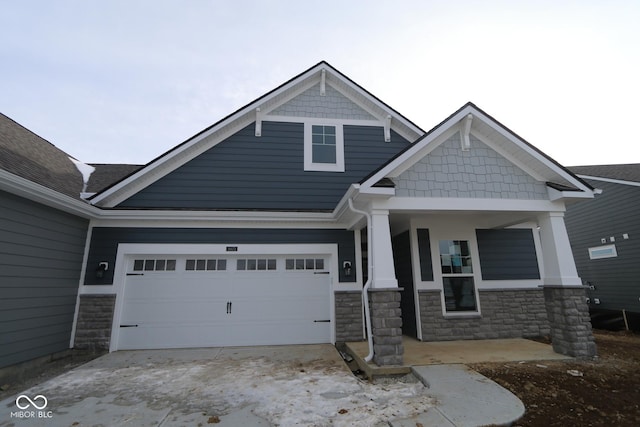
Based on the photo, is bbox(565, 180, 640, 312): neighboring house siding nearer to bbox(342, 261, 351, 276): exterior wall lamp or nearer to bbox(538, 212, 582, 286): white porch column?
bbox(538, 212, 582, 286): white porch column

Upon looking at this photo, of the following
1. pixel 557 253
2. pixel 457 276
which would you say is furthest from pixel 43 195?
pixel 557 253

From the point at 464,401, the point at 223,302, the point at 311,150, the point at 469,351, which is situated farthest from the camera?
the point at 311,150

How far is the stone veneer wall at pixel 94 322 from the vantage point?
6293 mm

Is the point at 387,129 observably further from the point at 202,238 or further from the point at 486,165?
the point at 202,238

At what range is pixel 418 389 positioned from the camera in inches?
158

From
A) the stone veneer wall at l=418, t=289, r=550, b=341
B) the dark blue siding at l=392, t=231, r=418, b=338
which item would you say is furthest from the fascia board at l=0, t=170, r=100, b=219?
the stone veneer wall at l=418, t=289, r=550, b=341

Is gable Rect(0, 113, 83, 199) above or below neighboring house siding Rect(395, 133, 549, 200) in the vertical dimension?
above

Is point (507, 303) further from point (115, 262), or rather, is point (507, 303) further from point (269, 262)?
point (115, 262)

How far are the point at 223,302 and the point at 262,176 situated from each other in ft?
10.8

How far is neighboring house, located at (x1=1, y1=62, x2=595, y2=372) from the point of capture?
18.5 feet

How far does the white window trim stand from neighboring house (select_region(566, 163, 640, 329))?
1023cm

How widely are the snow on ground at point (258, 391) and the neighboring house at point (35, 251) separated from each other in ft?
3.88

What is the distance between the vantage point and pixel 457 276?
23.7ft

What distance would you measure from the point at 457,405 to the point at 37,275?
7279 mm
